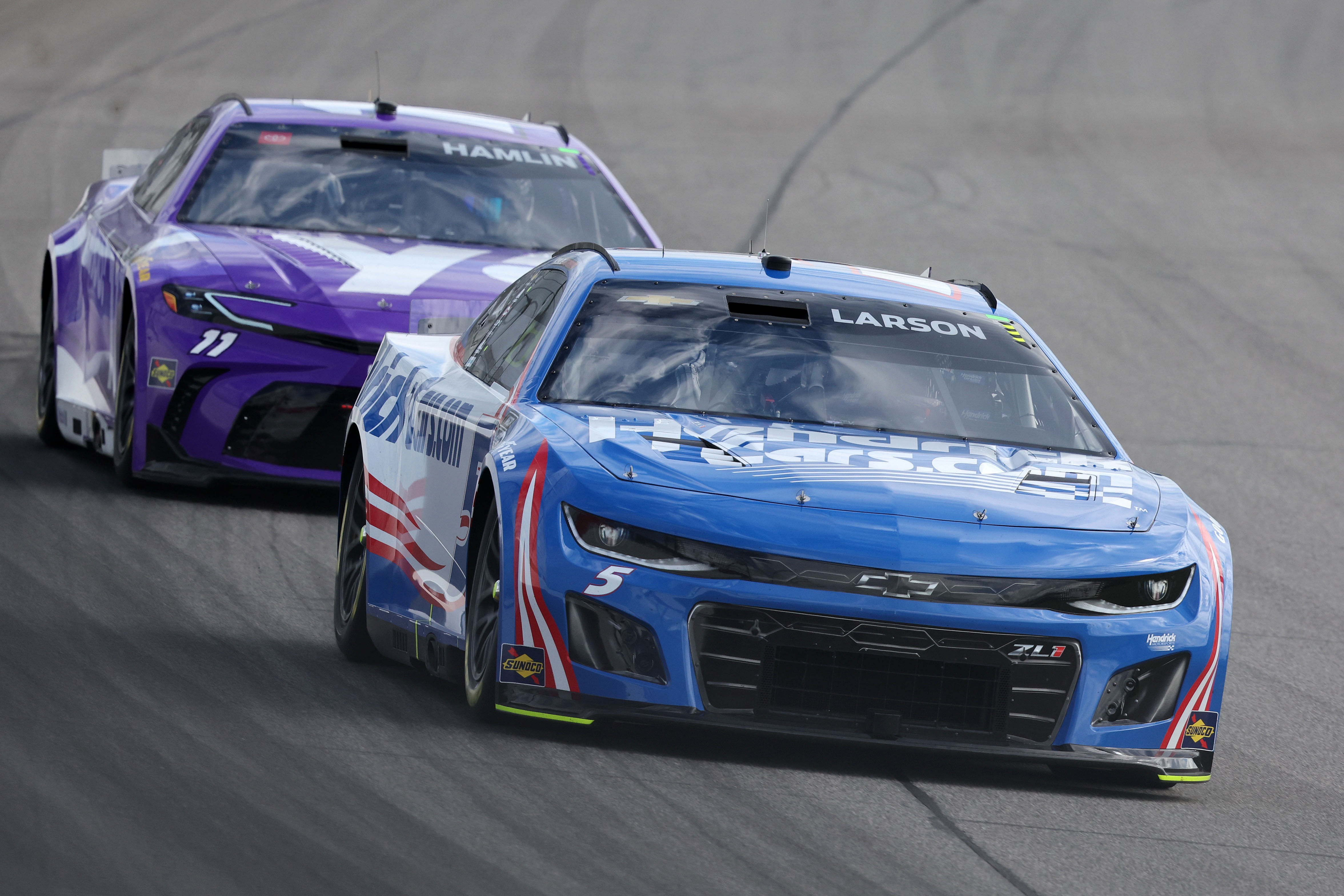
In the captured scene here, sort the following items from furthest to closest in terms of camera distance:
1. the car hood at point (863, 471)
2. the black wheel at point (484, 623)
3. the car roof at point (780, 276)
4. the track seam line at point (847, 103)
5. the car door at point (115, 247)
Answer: the track seam line at point (847, 103), the car door at point (115, 247), the car roof at point (780, 276), the black wheel at point (484, 623), the car hood at point (863, 471)

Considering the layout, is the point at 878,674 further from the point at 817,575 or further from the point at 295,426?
the point at 295,426

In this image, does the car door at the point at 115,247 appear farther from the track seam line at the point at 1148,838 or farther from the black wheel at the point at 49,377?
the track seam line at the point at 1148,838

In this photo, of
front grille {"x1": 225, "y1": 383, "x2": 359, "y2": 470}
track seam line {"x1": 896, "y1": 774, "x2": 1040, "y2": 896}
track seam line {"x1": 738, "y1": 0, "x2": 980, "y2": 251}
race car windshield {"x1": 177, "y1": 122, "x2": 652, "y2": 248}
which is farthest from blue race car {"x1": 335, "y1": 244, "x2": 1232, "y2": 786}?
track seam line {"x1": 738, "y1": 0, "x2": 980, "y2": 251}

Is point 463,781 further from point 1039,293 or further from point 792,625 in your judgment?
point 1039,293

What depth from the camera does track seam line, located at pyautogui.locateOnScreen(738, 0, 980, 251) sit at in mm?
19734

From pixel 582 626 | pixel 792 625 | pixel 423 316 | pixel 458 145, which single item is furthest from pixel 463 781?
pixel 458 145

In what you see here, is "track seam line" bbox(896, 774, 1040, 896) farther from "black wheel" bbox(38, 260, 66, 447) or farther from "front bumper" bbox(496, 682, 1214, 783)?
"black wheel" bbox(38, 260, 66, 447)

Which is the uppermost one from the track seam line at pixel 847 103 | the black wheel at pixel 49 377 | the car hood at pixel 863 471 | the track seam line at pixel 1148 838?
the car hood at pixel 863 471

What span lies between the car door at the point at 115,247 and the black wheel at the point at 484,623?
4.04 m

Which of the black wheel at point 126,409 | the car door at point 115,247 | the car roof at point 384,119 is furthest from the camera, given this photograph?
the car roof at point 384,119

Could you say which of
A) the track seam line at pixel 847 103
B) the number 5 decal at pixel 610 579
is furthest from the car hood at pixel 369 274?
the track seam line at pixel 847 103

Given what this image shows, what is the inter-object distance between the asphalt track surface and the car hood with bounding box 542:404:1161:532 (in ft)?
2.41

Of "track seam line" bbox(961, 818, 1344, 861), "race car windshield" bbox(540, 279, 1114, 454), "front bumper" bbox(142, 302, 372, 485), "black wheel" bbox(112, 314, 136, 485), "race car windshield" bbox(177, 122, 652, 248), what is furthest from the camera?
"race car windshield" bbox(177, 122, 652, 248)

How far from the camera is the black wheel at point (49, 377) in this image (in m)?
10.9
